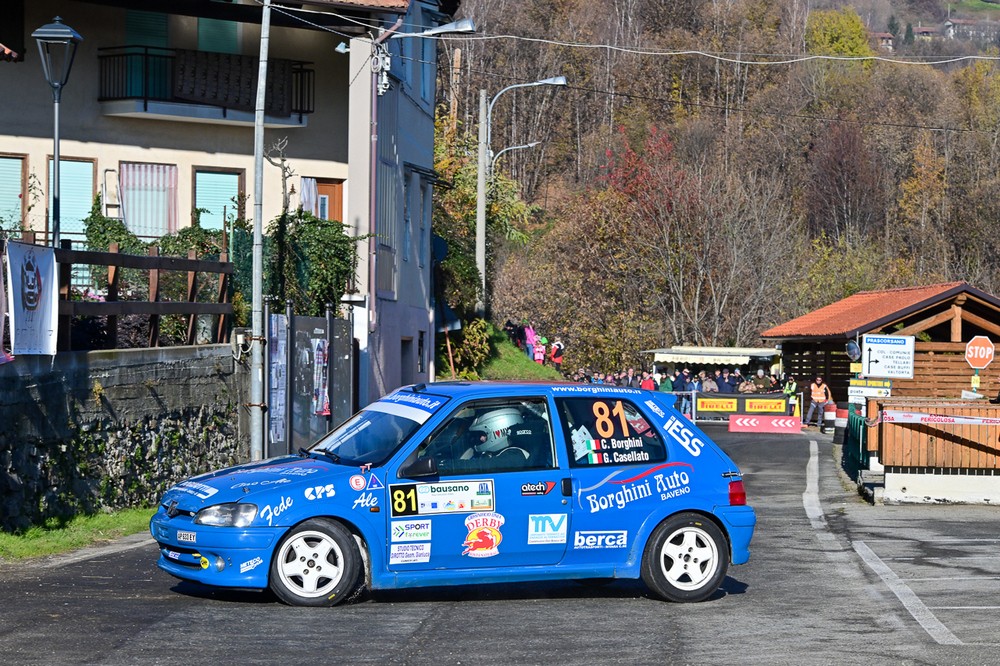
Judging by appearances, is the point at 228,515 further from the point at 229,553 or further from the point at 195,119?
the point at 195,119

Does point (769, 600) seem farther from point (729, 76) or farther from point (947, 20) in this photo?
point (947, 20)

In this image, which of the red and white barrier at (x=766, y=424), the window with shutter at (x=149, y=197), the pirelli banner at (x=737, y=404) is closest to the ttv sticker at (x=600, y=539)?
the window with shutter at (x=149, y=197)

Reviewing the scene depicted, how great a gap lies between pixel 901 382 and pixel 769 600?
109ft

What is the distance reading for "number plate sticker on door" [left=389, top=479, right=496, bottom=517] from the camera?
9883mm

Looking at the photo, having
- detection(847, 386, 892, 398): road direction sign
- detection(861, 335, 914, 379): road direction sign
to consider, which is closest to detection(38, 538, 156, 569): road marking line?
detection(861, 335, 914, 379): road direction sign

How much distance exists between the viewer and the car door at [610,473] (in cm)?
1024

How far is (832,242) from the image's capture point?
76.2 meters

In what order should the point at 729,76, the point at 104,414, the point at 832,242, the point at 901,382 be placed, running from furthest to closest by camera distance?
the point at 729,76
the point at 832,242
the point at 901,382
the point at 104,414

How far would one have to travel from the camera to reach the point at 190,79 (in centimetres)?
2850

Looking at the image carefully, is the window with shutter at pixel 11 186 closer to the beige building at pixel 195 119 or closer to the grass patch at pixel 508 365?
the beige building at pixel 195 119

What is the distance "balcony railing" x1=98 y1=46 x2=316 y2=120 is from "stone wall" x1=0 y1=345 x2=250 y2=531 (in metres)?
10.6

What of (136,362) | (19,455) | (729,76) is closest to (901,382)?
(136,362)

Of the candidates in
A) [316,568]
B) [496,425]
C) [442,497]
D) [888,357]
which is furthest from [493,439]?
[888,357]

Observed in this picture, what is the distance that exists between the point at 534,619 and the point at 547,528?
794 millimetres
